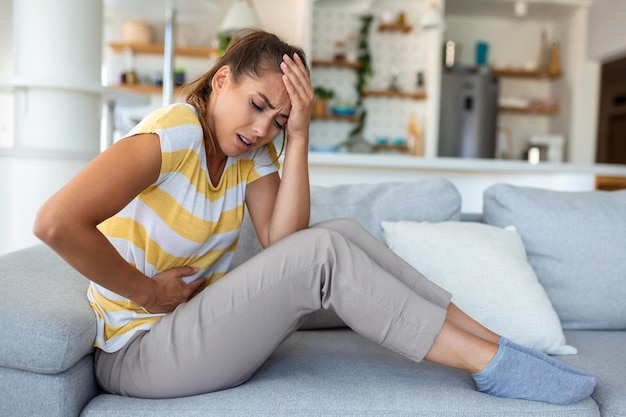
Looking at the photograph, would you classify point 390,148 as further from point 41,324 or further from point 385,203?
point 41,324

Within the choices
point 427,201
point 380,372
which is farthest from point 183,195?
point 427,201

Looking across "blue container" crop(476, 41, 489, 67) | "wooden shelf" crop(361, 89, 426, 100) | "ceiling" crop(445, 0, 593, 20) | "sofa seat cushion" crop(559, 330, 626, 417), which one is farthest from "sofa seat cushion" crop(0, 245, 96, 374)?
"blue container" crop(476, 41, 489, 67)

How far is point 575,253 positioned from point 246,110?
116 centimetres

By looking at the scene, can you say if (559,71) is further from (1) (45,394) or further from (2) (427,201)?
(1) (45,394)

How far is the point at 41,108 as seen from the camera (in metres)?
2.63

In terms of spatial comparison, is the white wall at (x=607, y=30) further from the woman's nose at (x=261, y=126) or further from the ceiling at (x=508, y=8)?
the woman's nose at (x=261, y=126)

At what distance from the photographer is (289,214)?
4.92 ft

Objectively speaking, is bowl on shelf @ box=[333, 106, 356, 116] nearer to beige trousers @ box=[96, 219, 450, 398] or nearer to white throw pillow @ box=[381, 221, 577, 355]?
white throw pillow @ box=[381, 221, 577, 355]

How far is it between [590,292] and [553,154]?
193 inches

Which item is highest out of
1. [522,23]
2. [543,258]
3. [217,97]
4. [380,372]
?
[522,23]

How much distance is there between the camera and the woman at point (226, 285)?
123 cm

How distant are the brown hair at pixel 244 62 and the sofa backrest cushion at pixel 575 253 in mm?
941

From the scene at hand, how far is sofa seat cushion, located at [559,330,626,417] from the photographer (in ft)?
4.40

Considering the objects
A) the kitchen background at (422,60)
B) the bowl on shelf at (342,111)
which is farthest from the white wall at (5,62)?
the bowl on shelf at (342,111)
